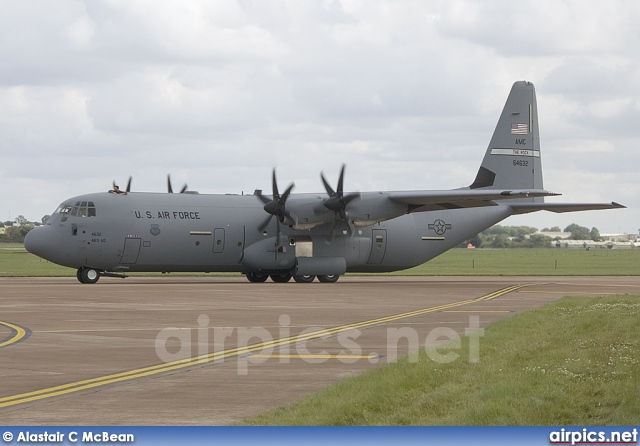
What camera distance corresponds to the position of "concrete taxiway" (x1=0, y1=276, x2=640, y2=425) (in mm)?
11734

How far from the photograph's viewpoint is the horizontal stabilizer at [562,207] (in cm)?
4478

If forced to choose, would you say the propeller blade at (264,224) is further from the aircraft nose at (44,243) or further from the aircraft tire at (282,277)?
the aircraft nose at (44,243)

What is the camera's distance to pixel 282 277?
44469 millimetres

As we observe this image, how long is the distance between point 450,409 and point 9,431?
15.5 ft

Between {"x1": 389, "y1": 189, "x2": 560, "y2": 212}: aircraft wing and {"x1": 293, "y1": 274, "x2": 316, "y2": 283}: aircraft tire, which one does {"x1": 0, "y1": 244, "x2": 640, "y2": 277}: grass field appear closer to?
{"x1": 293, "y1": 274, "x2": 316, "y2": 283}: aircraft tire

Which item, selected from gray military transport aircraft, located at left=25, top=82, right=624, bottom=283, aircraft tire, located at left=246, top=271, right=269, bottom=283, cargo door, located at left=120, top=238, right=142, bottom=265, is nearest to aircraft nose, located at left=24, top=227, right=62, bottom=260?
gray military transport aircraft, located at left=25, top=82, right=624, bottom=283

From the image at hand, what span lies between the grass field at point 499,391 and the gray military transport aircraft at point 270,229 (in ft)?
81.8

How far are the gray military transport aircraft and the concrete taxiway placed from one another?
4.98 m

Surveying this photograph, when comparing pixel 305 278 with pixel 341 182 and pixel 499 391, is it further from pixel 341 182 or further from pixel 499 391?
pixel 499 391

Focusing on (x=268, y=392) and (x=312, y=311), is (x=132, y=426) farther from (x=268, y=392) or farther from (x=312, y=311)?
(x=312, y=311)

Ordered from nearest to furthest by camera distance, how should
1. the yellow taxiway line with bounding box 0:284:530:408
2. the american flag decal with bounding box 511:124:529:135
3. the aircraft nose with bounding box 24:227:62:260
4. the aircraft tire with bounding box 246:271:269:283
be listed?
1. the yellow taxiway line with bounding box 0:284:530:408
2. the aircraft nose with bounding box 24:227:62:260
3. the aircraft tire with bounding box 246:271:269:283
4. the american flag decal with bounding box 511:124:529:135

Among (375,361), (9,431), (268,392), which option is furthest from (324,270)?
(9,431)

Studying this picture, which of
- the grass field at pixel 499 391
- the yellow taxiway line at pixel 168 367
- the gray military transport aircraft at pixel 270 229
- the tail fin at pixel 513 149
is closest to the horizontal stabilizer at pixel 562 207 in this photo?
the gray military transport aircraft at pixel 270 229

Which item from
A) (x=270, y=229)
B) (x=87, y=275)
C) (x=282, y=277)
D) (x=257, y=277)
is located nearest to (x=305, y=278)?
(x=282, y=277)
